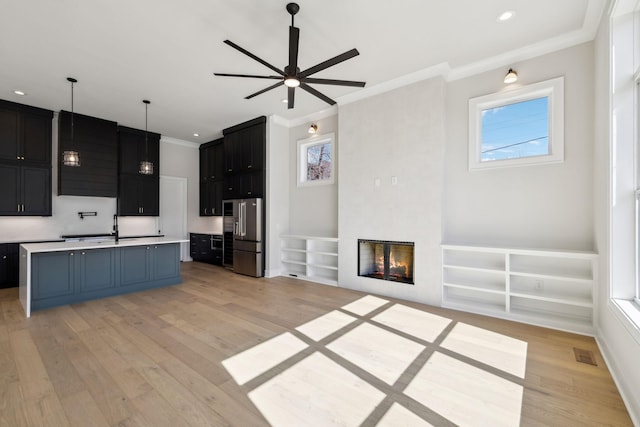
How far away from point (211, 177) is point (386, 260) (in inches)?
217

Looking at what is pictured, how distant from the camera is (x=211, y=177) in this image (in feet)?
25.5

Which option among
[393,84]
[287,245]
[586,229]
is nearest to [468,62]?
[393,84]

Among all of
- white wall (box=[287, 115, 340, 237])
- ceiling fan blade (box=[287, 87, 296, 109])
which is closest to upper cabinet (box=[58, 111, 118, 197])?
white wall (box=[287, 115, 340, 237])

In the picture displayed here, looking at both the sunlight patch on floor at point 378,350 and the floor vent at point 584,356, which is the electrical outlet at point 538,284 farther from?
the sunlight patch on floor at point 378,350

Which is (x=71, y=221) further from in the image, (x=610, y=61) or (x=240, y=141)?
(x=610, y=61)

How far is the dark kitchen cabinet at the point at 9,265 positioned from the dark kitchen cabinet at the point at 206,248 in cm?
339

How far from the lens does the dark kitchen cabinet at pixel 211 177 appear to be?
7539 mm

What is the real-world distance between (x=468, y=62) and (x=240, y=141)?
15.3 feet

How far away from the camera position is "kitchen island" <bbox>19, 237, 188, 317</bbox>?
374 centimetres

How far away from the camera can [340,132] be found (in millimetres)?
5035

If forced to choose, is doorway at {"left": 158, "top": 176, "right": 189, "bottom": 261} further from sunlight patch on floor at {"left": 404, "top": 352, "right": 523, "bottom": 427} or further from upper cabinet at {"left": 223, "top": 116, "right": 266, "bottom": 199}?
sunlight patch on floor at {"left": 404, "top": 352, "right": 523, "bottom": 427}

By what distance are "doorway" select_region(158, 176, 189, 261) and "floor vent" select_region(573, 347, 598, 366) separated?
26.4 ft

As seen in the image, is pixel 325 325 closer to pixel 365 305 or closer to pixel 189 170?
pixel 365 305

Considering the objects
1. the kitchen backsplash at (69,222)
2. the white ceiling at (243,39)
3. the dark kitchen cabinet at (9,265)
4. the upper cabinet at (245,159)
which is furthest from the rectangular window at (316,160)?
the dark kitchen cabinet at (9,265)
